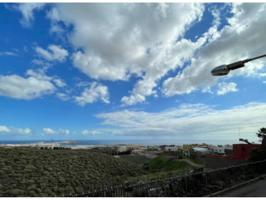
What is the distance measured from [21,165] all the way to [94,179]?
21.5ft

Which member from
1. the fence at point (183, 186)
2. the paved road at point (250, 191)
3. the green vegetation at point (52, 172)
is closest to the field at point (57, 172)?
the green vegetation at point (52, 172)

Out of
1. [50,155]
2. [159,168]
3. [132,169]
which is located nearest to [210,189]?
[50,155]

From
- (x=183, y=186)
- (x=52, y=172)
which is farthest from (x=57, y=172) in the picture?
(x=183, y=186)

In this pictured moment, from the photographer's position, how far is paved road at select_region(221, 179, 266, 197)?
38.6 feet

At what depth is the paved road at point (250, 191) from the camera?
11.8 meters

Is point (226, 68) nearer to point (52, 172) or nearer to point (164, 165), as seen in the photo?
point (52, 172)

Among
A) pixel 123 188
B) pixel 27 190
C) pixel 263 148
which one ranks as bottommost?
pixel 27 190

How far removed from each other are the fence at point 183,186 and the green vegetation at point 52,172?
229 inches

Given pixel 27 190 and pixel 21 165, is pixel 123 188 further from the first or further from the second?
pixel 21 165

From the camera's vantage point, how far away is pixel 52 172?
23.8 meters

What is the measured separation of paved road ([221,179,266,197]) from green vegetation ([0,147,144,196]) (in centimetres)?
783

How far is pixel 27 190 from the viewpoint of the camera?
60.5 ft

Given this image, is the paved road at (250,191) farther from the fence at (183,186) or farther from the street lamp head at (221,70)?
the street lamp head at (221,70)

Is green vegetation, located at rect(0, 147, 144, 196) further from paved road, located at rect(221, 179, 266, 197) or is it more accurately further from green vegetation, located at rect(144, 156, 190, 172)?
paved road, located at rect(221, 179, 266, 197)
